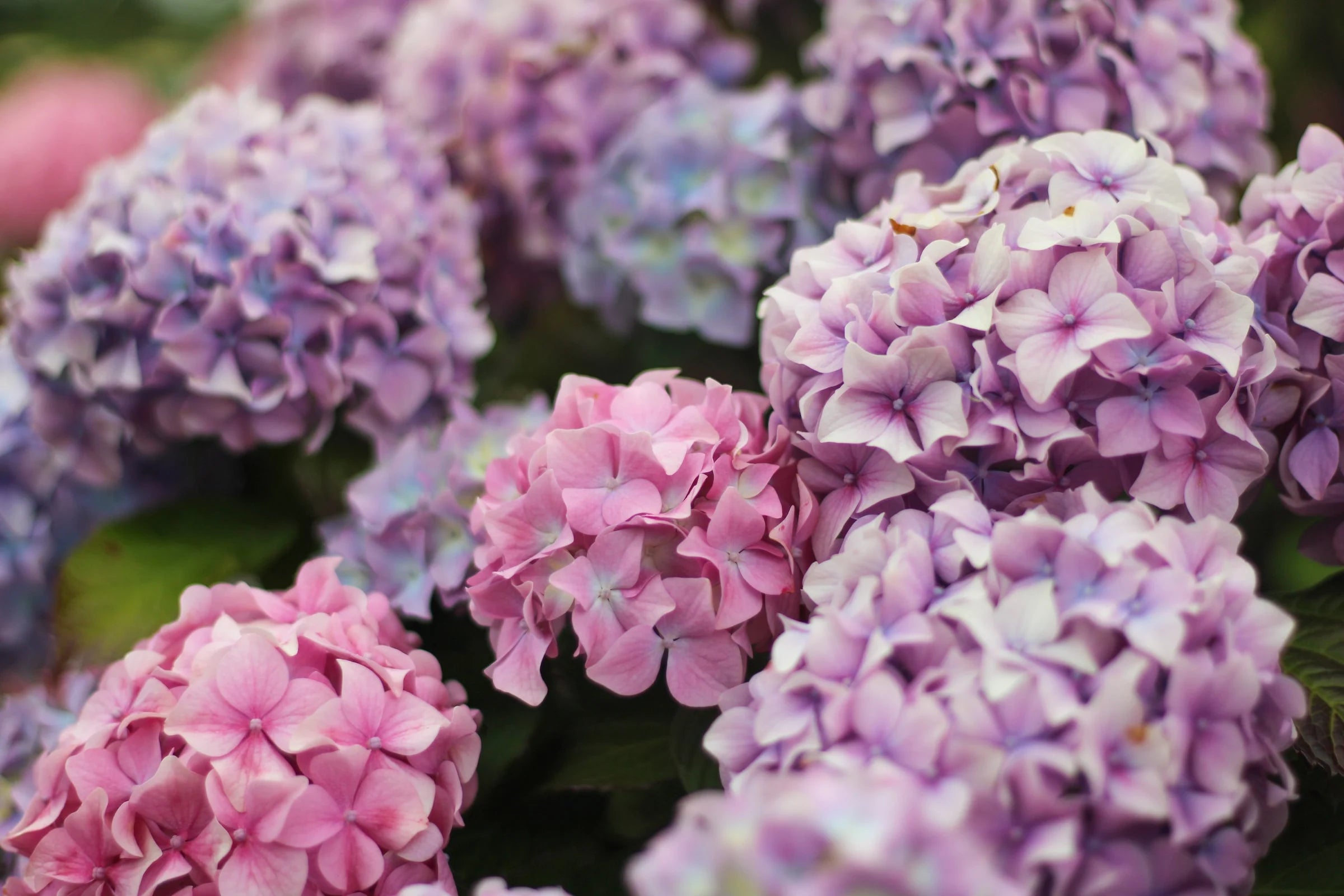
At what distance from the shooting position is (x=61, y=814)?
20.5 inches

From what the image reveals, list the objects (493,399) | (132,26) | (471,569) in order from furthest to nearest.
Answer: (132,26), (493,399), (471,569)

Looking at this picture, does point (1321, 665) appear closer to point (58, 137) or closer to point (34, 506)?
point (34, 506)

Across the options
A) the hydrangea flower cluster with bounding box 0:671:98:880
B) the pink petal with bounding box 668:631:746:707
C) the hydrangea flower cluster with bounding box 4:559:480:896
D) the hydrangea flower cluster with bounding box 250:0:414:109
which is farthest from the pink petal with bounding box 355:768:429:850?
the hydrangea flower cluster with bounding box 250:0:414:109

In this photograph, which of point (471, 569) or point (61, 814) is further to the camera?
point (471, 569)

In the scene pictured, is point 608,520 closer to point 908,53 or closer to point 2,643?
point 908,53

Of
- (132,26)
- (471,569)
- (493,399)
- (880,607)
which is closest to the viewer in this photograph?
(880,607)

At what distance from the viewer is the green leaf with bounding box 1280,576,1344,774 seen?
0.54 meters

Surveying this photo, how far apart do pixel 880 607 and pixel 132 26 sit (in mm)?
2294

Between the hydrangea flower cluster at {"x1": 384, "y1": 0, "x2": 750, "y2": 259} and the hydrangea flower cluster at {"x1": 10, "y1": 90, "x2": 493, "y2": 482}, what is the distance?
0.15 meters

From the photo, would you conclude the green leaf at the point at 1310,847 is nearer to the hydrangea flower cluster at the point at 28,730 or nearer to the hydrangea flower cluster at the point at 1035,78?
the hydrangea flower cluster at the point at 1035,78

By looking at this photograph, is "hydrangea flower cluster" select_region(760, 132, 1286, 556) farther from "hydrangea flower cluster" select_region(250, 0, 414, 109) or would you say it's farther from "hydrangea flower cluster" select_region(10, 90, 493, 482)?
"hydrangea flower cluster" select_region(250, 0, 414, 109)

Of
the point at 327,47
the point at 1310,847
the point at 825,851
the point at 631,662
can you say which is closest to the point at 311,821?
the point at 631,662

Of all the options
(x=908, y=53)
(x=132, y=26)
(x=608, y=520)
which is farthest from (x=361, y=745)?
(x=132, y=26)

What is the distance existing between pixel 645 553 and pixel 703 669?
6 cm
